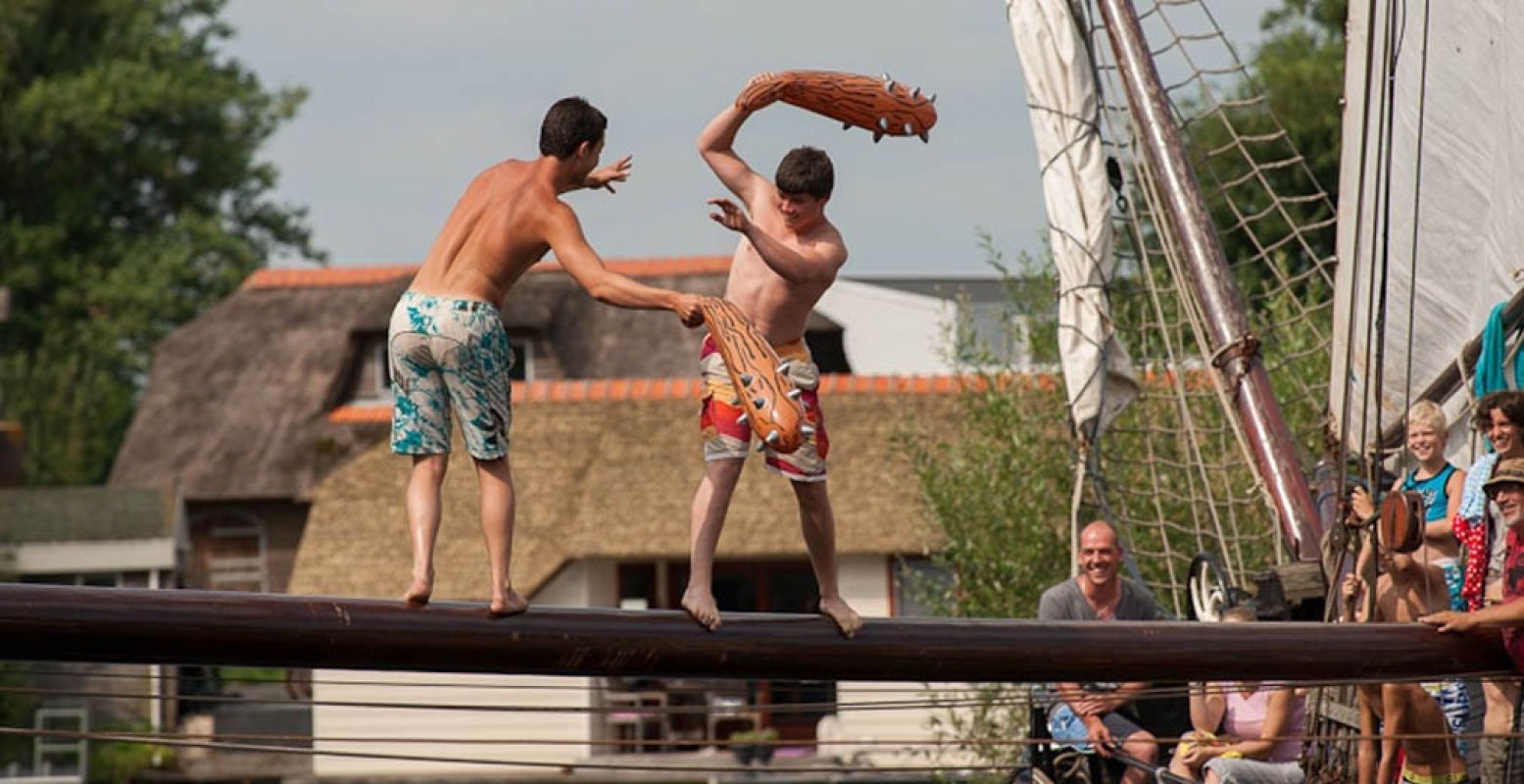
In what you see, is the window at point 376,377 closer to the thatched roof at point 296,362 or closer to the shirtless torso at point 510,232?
the thatched roof at point 296,362

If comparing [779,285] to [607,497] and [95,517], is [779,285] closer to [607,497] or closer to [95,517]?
[607,497]

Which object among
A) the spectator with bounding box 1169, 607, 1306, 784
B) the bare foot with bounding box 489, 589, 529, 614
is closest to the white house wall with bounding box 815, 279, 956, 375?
the spectator with bounding box 1169, 607, 1306, 784

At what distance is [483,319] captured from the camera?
6160 millimetres

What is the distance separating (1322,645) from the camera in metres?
6.64

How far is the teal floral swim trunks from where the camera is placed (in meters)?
6.13

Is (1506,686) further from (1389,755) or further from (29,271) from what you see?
(29,271)

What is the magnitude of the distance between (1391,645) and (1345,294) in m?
2.10

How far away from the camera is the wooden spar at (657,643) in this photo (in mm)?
6082

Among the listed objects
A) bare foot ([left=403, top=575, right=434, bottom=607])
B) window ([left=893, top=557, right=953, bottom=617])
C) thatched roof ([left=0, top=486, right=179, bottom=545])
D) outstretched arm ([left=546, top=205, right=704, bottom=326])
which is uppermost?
thatched roof ([left=0, top=486, right=179, bottom=545])

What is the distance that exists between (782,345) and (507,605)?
89cm

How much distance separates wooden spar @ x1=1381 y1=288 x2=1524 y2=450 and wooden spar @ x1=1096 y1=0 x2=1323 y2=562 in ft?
1.25

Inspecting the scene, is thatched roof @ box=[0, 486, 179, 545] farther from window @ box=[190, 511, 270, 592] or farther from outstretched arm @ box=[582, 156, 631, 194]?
outstretched arm @ box=[582, 156, 631, 194]

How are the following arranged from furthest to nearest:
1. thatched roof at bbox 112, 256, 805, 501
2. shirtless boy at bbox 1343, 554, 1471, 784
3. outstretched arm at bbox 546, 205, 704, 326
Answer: thatched roof at bbox 112, 256, 805, 501
shirtless boy at bbox 1343, 554, 1471, 784
outstretched arm at bbox 546, 205, 704, 326

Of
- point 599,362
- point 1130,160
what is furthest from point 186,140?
point 1130,160
